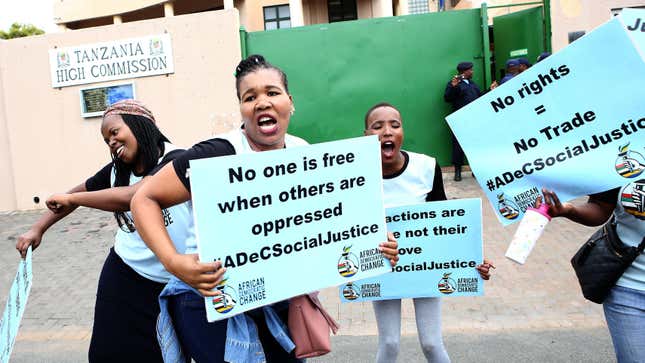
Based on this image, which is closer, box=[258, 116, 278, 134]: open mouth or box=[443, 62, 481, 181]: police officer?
box=[258, 116, 278, 134]: open mouth

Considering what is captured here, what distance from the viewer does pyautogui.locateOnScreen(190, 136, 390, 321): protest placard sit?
1913 millimetres

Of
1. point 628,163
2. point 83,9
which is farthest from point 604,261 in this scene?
point 83,9

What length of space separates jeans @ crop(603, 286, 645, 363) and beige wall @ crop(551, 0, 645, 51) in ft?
24.5

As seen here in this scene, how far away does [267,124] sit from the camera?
216cm

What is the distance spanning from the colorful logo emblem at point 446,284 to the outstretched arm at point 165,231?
147 cm

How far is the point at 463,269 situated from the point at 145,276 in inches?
64.4

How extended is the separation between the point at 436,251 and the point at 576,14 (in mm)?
7841

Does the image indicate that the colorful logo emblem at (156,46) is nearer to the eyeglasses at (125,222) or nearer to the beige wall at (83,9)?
the eyeglasses at (125,222)

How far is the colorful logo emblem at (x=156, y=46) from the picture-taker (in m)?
9.31

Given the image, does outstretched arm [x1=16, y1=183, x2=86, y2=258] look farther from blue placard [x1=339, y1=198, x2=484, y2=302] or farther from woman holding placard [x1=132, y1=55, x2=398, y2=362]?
blue placard [x1=339, y1=198, x2=484, y2=302]

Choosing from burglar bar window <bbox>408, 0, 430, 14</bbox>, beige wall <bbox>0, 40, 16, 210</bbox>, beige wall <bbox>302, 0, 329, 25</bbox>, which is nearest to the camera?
beige wall <bbox>0, 40, 16, 210</bbox>

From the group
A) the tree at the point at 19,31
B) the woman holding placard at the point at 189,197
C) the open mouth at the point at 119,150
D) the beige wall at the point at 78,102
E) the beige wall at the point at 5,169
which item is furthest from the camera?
the tree at the point at 19,31

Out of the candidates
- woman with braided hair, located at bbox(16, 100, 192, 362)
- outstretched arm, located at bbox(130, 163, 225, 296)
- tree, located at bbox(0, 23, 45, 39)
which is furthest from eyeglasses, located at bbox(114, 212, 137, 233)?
tree, located at bbox(0, 23, 45, 39)

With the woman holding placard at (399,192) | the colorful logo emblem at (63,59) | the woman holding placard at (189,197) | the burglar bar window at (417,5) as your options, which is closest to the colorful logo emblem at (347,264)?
the woman holding placard at (189,197)
